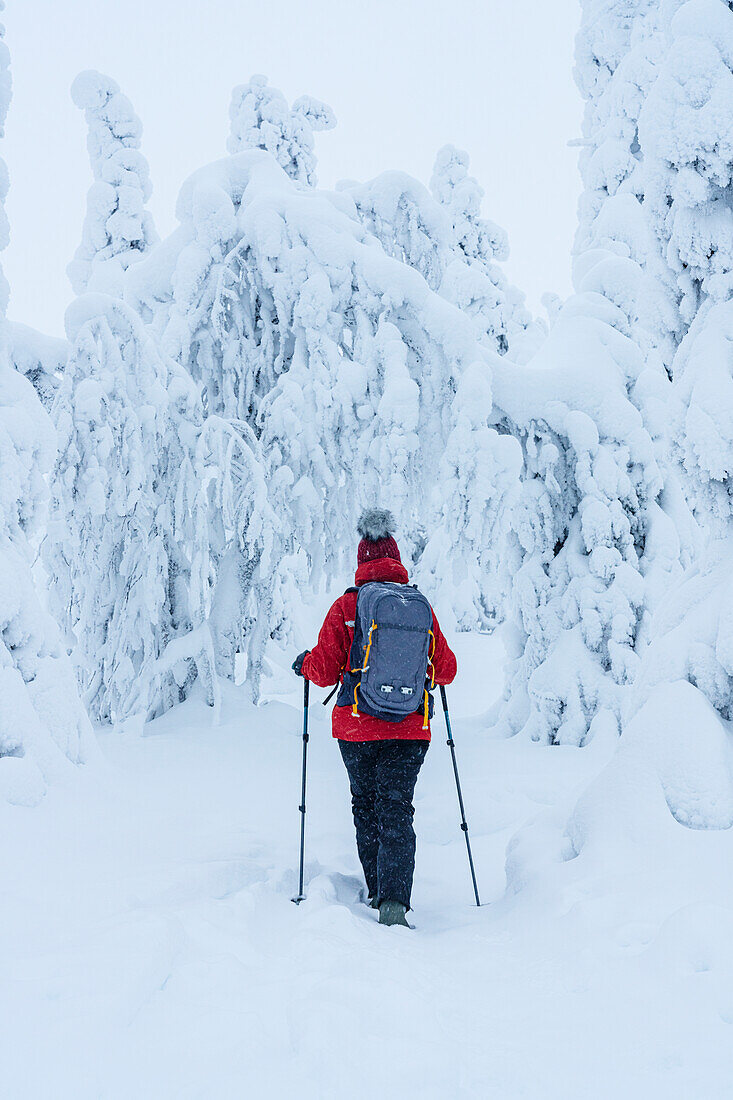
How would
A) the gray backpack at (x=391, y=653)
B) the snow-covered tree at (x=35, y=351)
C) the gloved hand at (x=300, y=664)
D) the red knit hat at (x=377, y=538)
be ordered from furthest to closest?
the snow-covered tree at (x=35, y=351) → the red knit hat at (x=377, y=538) → the gloved hand at (x=300, y=664) → the gray backpack at (x=391, y=653)

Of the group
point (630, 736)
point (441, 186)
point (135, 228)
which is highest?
point (441, 186)

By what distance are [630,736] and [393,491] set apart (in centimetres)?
362

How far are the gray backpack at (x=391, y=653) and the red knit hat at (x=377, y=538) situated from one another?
404 mm

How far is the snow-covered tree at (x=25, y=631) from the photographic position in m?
3.83

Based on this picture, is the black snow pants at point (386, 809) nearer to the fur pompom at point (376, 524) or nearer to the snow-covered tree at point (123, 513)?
the fur pompom at point (376, 524)

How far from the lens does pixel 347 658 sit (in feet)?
13.5

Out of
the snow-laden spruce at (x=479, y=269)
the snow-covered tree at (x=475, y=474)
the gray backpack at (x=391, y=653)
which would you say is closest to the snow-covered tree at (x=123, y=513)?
the snow-covered tree at (x=475, y=474)

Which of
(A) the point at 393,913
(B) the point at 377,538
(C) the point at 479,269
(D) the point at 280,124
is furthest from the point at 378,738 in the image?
(C) the point at 479,269

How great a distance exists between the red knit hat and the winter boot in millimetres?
1817

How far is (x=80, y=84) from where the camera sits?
11.5 metres

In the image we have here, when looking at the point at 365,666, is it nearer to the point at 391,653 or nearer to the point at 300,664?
the point at 391,653

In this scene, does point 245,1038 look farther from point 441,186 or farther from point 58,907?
point 441,186

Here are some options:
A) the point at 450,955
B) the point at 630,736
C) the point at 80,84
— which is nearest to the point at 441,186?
the point at 80,84

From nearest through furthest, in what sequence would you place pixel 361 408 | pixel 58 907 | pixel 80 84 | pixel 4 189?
pixel 58 907
pixel 4 189
pixel 361 408
pixel 80 84
